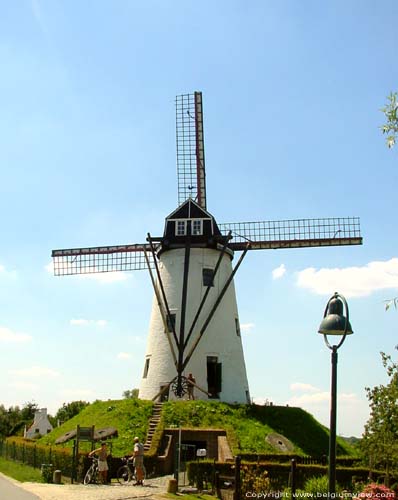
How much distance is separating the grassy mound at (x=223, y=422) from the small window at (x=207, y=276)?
7046 millimetres

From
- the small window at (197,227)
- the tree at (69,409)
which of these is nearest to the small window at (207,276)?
the small window at (197,227)

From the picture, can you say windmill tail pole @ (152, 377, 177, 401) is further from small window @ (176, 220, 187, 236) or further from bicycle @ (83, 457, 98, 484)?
bicycle @ (83, 457, 98, 484)

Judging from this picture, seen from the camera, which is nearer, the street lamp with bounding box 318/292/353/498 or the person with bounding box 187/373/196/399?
the street lamp with bounding box 318/292/353/498

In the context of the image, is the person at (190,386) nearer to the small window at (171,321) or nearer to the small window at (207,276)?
the small window at (171,321)

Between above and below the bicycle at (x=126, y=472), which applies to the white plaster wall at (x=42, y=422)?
below

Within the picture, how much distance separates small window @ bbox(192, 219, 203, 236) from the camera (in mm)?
38138

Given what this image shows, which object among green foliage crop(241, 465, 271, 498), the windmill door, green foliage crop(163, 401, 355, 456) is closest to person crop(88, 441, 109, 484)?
green foliage crop(241, 465, 271, 498)

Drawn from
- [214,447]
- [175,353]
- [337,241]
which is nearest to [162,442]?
[214,447]

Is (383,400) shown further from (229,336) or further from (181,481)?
Answer: (229,336)

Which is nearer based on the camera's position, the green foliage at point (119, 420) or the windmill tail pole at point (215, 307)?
the green foliage at point (119, 420)

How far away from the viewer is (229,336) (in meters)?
37.8

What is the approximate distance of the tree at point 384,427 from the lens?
56.8 feet

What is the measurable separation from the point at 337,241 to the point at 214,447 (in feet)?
50.0

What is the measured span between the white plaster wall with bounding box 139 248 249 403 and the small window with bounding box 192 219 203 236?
0.99 metres
